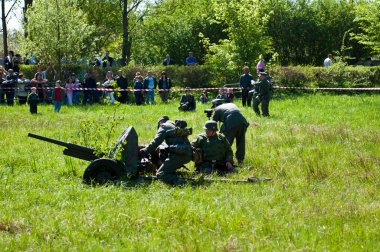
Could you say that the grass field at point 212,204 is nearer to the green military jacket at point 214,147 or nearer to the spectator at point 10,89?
the green military jacket at point 214,147

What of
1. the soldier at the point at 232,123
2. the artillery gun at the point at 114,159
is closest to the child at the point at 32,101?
the soldier at the point at 232,123

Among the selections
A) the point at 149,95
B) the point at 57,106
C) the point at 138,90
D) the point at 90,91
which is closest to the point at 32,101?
the point at 57,106

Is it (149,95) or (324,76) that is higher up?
(324,76)

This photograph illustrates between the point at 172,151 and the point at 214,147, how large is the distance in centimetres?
133

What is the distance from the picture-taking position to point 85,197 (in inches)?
416

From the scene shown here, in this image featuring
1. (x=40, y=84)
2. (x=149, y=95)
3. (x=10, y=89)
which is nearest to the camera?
(x=10, y=89)

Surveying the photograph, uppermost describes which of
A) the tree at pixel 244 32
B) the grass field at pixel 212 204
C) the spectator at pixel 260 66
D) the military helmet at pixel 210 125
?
the tree at pixel 244 32

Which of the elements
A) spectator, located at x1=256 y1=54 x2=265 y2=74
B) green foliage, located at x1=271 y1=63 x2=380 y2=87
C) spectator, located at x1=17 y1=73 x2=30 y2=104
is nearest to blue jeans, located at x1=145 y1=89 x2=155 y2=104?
spectator, located at x1=256 y1=54 x2=265 y2=74

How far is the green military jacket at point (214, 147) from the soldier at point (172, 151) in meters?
0.89

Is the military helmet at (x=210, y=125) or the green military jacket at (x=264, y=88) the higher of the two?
the green military jacket at (x=264, y=88)

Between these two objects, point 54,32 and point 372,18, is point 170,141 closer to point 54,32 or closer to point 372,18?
point 54,32

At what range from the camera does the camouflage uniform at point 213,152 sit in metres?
13.0

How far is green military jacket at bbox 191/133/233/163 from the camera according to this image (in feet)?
42.5

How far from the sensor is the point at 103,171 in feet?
38.2
